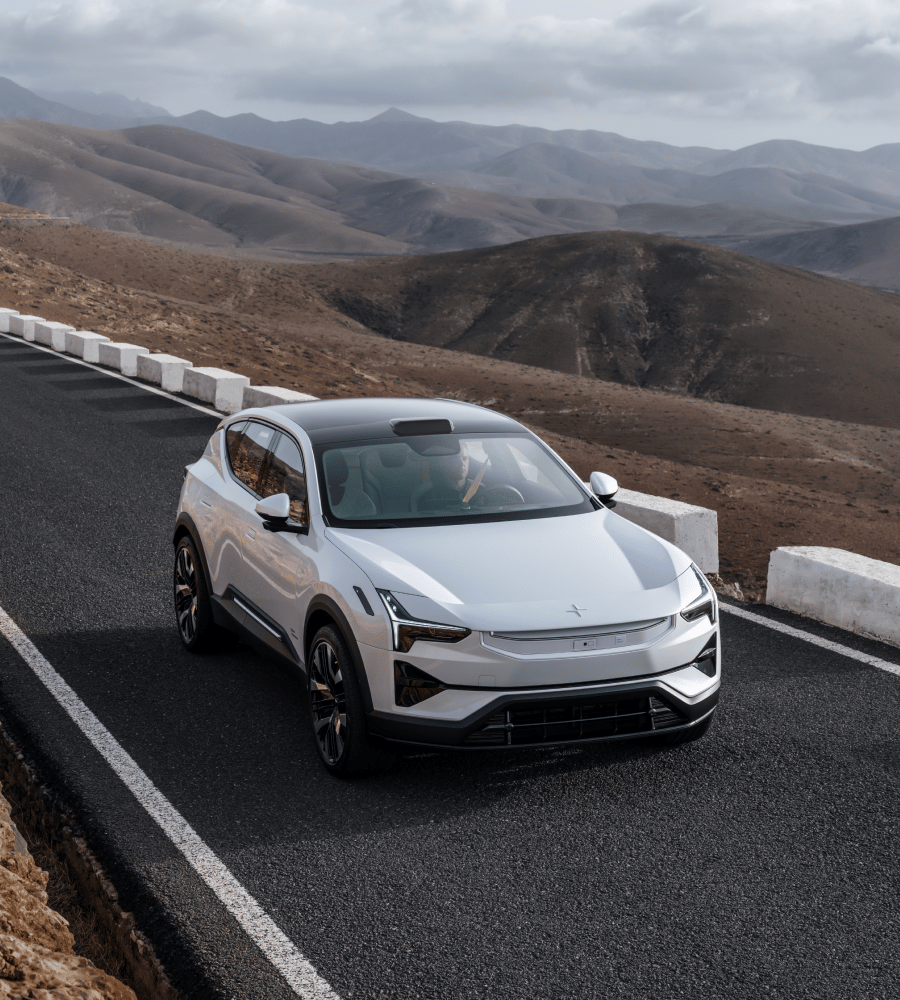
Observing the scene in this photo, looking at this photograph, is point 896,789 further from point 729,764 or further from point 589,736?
point 589,736

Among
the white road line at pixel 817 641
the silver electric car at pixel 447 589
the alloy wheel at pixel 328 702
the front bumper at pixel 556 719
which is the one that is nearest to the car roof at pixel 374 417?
the silver electric car at pixel 447 589

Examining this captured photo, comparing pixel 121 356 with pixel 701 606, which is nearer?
pixel 701 606

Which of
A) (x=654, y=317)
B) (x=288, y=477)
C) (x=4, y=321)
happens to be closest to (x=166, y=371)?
(x=4, y=321)

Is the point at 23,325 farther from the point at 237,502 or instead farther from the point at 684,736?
the point at 684,736

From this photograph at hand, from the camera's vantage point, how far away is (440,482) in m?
6.02

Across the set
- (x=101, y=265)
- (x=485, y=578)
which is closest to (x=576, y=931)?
(x=485, y=578)

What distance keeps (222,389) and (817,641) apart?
11.3 meters

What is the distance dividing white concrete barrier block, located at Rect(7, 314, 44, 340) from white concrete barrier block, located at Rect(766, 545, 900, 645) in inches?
827

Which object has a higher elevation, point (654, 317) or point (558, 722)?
point (558, 722)

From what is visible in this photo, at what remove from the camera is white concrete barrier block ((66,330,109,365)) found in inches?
858

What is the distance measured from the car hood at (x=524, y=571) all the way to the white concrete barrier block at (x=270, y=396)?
393 inches

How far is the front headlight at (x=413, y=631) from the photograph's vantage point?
478 cm

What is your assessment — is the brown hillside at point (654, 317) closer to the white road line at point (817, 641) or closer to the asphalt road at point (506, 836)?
the white road line at point (817, 641)

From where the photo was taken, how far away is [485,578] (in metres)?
5.07
